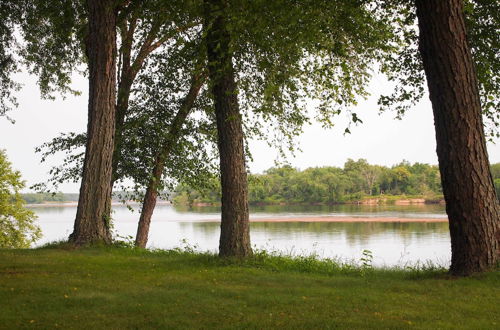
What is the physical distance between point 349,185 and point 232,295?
101 m

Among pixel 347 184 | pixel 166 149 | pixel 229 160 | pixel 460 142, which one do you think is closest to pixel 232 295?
pixel 229 160

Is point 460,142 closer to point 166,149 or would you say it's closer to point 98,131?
point 98,131

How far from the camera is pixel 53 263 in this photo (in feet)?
29.3

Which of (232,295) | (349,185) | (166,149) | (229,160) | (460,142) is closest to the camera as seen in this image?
(232,295)

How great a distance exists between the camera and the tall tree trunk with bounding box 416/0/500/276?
749 centimetres

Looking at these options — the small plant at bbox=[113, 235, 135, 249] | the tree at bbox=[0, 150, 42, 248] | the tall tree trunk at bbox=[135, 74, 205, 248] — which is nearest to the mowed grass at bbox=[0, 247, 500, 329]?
the small plant at bbox=[113, 235, 135, 249]

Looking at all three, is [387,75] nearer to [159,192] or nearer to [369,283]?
[369,283]

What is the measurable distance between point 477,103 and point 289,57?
3.75 m

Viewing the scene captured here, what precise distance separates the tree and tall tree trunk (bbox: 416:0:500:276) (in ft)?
89.6

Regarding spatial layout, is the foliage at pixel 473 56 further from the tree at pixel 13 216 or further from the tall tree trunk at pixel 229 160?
the tree at pixel 13 216

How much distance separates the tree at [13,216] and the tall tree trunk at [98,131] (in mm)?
20282

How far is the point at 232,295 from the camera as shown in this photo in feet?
21.5

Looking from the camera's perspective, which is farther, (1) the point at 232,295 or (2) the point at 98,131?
(2) the point at 98,131

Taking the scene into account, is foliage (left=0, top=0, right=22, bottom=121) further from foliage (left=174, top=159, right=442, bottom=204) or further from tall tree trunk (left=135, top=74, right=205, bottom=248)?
foliage (left=174, top=159, right=442, bottom=204)
